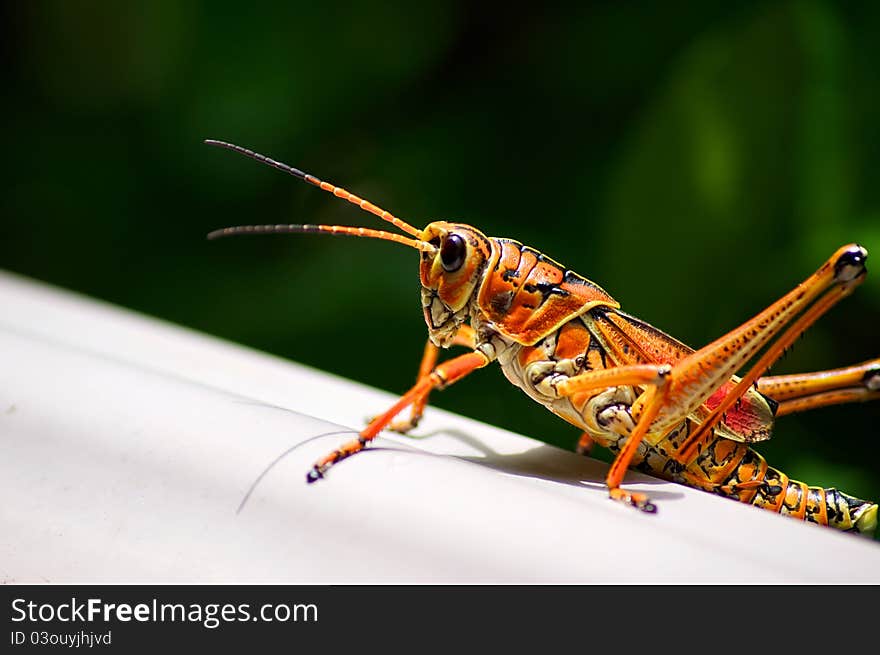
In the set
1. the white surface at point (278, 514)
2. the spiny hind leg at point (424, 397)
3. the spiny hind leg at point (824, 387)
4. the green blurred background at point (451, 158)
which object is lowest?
the white surface at point (278, 514)

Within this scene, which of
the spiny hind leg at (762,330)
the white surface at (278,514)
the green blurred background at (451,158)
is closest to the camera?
the white surface at (278,514)

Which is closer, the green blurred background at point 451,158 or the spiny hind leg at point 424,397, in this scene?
the spiny hind leg at point 424,397

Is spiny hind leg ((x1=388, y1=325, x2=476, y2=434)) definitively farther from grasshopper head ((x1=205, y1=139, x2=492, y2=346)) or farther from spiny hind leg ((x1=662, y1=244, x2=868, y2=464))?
spiny hind leg ((x1=662, y1=244, x2=868, y2=464))

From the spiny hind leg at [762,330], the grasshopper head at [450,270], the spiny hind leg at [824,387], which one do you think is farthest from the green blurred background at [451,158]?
the grasshopper head at [450,270]

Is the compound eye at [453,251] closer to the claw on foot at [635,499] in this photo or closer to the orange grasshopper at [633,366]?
the orange grasshopper at [633,366]

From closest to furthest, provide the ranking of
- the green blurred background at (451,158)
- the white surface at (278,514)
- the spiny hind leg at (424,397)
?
the white surface at (278,514) < the spiny hind leg at (424,397) < the green blurred background at (451,158)
